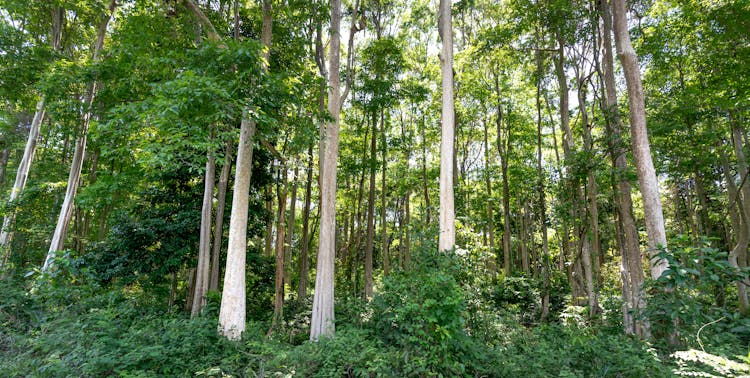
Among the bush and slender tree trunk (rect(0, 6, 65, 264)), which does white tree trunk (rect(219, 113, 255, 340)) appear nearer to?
the bush

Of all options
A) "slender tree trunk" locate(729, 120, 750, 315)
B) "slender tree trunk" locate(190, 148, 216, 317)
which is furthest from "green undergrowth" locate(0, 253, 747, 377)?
"slender tree trunk" locate(729, 120, 750, 315)

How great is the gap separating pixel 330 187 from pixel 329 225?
2.92 ft

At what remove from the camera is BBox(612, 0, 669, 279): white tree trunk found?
632cm

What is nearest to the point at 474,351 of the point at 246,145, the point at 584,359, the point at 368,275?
the point at 584,359

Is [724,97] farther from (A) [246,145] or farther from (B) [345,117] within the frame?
(B) [345,117]

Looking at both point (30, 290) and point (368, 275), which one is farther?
point (368, 275)

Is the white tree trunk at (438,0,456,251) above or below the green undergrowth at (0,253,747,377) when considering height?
above

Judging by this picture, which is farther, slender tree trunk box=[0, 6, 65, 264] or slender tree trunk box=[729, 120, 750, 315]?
slender tree trunk box=[0, 6, 65, 264]

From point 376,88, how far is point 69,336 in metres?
10.9

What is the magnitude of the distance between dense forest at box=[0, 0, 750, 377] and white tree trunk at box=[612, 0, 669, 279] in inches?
1.7

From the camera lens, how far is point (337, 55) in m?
8.63

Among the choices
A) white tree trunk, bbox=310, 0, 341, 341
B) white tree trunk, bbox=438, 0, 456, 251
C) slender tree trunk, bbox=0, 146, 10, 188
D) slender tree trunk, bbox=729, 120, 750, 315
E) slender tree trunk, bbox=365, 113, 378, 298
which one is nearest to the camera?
white tree trunk, bbox=310, 0, 341, 341

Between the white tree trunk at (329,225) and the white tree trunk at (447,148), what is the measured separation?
2.49m

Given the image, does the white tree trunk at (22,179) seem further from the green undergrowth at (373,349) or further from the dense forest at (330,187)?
the green undergrowth at (373,349)
